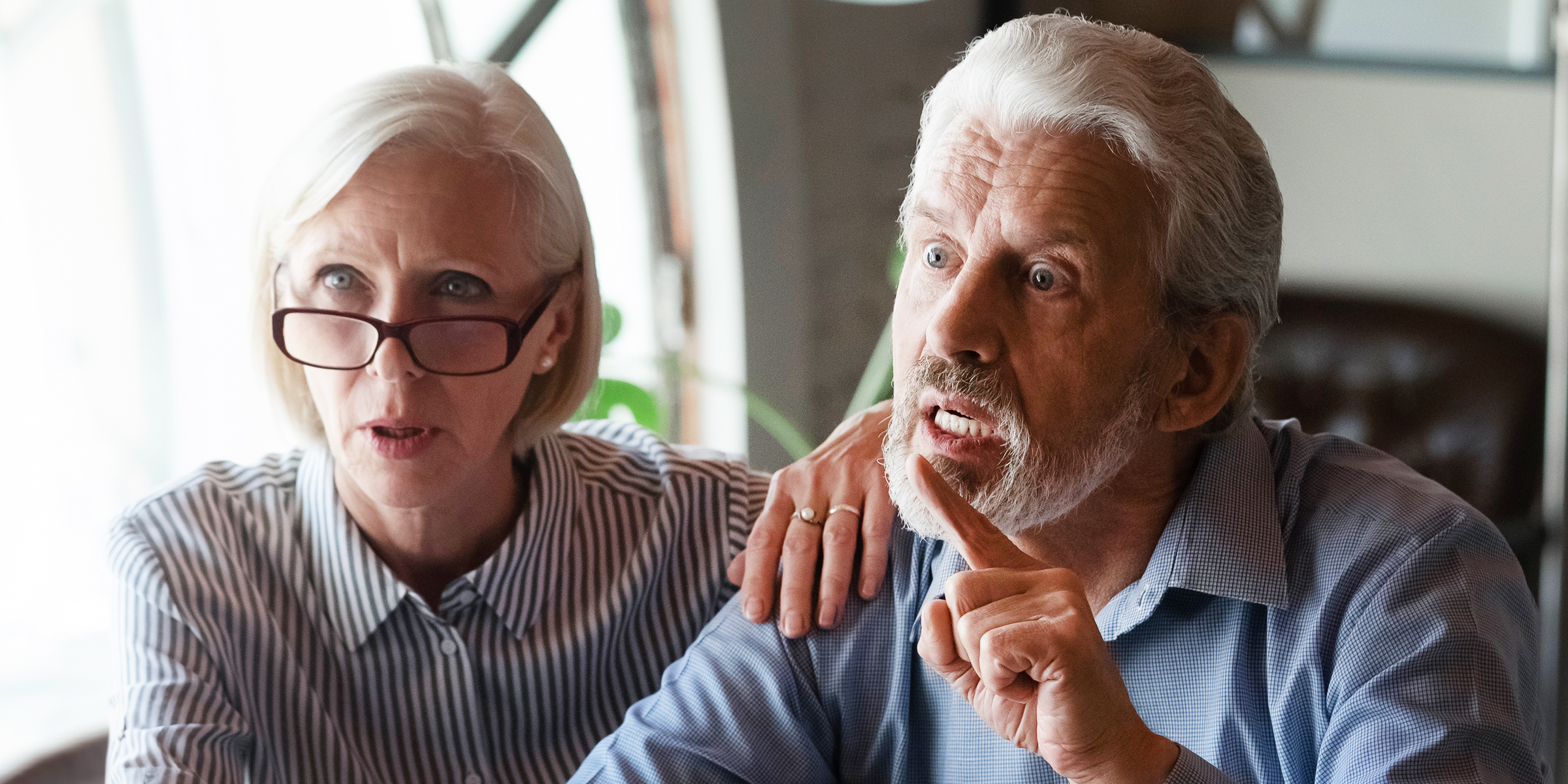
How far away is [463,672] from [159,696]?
0.33 metres

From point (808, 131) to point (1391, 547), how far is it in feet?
9.29

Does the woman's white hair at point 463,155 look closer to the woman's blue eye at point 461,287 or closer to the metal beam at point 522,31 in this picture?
the woman's blue eye at point 461,287

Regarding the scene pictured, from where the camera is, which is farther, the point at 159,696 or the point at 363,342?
the point at 363,342

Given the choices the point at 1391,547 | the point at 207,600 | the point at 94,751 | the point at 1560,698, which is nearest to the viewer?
the point at 1391,547

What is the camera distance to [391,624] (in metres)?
1.51

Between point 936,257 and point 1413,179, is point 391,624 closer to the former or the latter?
point 936,257

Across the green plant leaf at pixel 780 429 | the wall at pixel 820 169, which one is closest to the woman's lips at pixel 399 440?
the green plant leaf at pixel 780 429

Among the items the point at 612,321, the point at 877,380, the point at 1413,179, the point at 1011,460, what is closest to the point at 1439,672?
the point at 1011,460

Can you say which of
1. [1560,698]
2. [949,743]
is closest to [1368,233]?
[1560,698]

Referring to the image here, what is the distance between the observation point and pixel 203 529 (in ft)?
4.79

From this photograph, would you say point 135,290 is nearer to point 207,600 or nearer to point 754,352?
point 754,352

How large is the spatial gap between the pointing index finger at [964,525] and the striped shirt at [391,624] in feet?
1.83

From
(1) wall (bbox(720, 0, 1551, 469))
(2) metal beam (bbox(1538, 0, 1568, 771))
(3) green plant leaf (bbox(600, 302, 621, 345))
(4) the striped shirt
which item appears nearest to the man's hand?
(4) the striped shirt

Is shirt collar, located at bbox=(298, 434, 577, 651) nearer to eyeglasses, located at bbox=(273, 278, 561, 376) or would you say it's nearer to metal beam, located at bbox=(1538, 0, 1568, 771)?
eyeglasses, located at bbox=(273, 278, 561, 376)
